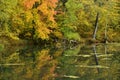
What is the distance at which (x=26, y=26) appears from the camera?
3900 cm

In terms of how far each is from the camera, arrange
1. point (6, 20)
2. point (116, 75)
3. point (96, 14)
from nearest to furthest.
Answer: point (116, 75) → point (6, 20) → point (96, 14)

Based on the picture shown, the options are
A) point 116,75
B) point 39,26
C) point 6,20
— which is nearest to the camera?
point 116,75

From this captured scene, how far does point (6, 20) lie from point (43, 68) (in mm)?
17350

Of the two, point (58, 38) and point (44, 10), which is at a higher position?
point (44, 10)

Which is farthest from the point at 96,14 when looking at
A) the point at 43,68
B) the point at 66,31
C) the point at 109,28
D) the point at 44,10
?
the point at 43,68

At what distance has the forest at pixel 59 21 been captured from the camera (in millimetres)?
37875

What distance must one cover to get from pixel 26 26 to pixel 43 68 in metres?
19.8

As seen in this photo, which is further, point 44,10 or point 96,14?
point 96,14

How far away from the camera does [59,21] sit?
4284 centimetres

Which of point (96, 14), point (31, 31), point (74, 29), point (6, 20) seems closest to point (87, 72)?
point (6, 20)

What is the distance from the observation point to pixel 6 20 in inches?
1417

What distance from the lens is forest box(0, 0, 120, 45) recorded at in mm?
37875

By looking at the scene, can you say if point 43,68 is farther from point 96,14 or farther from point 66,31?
point 96,14

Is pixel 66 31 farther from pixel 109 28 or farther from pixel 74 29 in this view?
pixel 109 28
